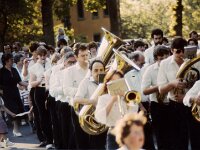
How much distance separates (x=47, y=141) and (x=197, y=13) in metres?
41.2

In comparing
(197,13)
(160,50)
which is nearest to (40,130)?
(160,50)

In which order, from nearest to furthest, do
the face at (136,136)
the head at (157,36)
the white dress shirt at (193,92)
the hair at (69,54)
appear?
1. the face at (136,136)
2. the white dress shirt at (193,92)
3. the hair at (69,54)
4. the head at (157,36)

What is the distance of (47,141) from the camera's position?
13469 mm

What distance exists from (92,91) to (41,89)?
146 inches

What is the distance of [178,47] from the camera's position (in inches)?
380

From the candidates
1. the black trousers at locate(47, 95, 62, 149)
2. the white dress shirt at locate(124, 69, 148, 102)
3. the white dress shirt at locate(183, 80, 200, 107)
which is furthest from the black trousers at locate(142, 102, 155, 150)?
the black trousers at locate(47, 95, 62, 149)

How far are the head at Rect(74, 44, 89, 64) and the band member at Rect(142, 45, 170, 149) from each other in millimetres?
990

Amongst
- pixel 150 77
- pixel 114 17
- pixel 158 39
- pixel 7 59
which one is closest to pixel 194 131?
pixel 150 77

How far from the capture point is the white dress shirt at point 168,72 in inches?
389

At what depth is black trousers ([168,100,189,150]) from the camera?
33.3 feet

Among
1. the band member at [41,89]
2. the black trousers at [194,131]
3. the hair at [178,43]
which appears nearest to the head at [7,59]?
the band member at [41,89]

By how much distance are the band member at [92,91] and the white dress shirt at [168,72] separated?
43.7 inches

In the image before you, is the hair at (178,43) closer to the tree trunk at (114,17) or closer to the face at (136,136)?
the face at (136,136)

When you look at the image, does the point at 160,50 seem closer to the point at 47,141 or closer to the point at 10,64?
the point at 47,141
